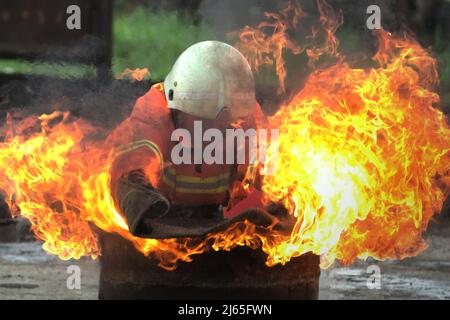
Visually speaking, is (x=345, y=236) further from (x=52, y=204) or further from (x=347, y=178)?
(x=52, y=204)

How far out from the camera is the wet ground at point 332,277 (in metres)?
7.97

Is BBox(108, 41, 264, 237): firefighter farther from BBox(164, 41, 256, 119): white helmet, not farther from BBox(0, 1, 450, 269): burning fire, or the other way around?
BBox(0, 1, 450, 269): burning fire

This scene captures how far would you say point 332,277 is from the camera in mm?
8680

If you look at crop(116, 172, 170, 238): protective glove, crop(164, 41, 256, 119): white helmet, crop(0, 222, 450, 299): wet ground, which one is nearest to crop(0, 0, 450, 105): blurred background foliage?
crop(0, 222, 450, 299): wet ground

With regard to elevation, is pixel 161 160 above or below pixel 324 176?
above

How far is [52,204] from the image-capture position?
259 inches

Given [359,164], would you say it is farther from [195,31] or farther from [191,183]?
[195,31]

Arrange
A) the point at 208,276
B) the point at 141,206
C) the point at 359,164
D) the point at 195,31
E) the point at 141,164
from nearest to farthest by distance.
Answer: the point at 141,206, the point at 208,276, the point at 141,164, the point at 359,164, the point at 195,31

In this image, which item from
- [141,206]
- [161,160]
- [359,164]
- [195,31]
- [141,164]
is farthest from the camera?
[195,31]

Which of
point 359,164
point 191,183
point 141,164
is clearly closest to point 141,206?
point 141,164

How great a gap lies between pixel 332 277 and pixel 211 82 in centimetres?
325

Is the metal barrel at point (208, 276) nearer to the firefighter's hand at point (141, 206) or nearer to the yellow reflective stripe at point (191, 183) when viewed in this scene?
the firefighter's hand at point (141, 206)

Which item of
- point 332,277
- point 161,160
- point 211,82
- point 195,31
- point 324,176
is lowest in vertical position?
point 332,277

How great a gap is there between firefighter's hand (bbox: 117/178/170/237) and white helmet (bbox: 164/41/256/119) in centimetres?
66
